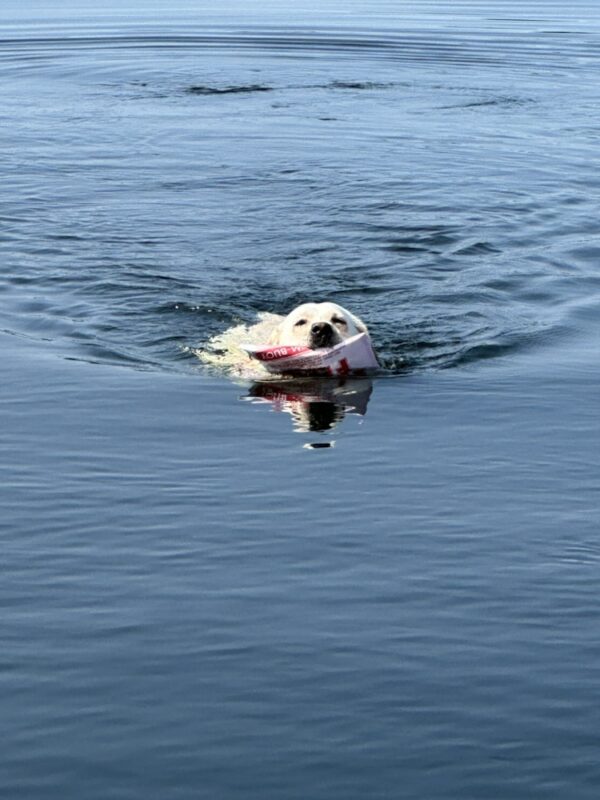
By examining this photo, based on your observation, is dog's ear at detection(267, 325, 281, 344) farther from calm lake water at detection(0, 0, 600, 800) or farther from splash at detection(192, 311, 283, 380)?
calm lake water at detection(0, 0, 600, 800)

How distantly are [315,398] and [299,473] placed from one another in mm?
1936

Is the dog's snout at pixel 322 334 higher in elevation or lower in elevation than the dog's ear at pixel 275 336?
lower

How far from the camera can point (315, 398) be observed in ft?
37.0

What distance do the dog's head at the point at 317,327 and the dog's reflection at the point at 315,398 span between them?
33cm

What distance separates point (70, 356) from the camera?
40.2 ft

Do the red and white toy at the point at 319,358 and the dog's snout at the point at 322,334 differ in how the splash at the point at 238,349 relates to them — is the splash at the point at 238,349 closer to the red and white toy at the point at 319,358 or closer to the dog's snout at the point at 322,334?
the red and white toy at the point at 319,358

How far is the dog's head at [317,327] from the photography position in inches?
445

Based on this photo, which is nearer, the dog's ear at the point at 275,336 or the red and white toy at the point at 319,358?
the red and white toy at the point at 319,358

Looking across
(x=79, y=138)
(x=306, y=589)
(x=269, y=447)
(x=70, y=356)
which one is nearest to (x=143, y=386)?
(x=70, y=356)

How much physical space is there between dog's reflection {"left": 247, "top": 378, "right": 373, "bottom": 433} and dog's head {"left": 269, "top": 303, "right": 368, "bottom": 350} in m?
0.33

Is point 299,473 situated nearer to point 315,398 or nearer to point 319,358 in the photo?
point 315,398

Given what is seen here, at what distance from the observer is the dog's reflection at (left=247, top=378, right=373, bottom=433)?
10719mm

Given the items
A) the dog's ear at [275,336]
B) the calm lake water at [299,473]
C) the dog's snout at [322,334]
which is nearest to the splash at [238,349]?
the calm lake water at [299,473]

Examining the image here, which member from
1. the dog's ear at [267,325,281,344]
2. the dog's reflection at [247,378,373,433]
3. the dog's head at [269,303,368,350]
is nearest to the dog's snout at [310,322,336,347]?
the dog's head at [269,303,368,350]
